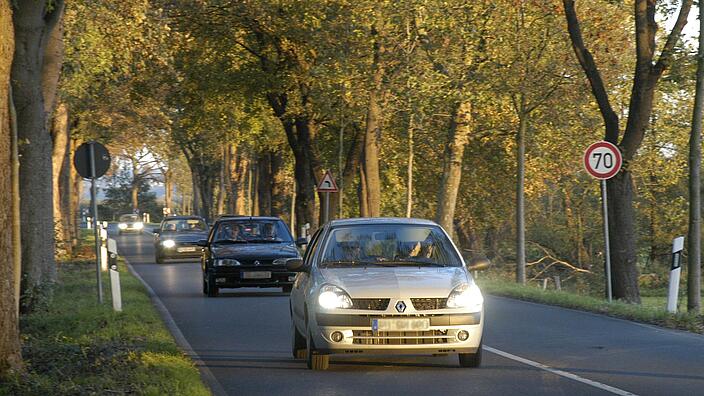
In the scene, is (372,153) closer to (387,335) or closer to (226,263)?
(226,263)

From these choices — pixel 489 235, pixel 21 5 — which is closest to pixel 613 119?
pixel 21 5

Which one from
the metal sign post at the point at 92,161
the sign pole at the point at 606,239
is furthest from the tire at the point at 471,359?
the sign pole at the point at 606,239

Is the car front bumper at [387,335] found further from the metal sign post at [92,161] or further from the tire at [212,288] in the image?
the tire at [212,288]

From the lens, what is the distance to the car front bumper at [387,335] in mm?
11828

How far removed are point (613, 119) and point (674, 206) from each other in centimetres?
2938

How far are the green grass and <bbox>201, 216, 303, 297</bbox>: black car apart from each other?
3783 mm

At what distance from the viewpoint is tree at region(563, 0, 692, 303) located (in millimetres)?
24875

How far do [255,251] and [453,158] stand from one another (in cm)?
1282

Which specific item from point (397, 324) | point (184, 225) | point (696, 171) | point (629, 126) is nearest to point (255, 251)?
point (629, 126)

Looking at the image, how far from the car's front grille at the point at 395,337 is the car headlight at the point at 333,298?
276 millimetres

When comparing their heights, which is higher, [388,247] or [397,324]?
[388,247]

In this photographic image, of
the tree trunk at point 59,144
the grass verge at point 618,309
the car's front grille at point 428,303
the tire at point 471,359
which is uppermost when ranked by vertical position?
the tree trunk at point 59,144

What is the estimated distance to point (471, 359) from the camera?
40.7 feet

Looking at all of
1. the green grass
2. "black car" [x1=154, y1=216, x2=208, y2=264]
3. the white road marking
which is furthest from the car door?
"black car" [x1=154, y1=216, x2=208, y2=264]
